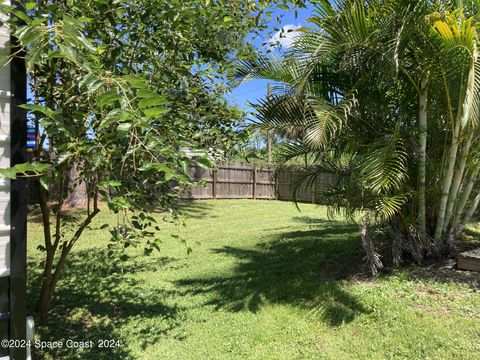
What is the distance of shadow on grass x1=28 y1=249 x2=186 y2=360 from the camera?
11.5 feet

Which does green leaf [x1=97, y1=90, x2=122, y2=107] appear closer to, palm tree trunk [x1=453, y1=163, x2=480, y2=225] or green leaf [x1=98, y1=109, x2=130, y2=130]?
green leaf [x1=98, y1=109, x2=130, y2=130]

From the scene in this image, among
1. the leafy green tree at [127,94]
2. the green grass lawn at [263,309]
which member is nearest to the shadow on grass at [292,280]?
the green grass lawn at [263,309]

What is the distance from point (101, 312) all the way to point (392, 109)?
14.4 ft

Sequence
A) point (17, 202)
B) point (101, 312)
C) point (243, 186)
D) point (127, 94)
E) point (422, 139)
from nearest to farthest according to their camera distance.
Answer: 1. point (127, 94)
2. point (17, 202)
3. point (101, 312)
4. point (422, 139)
5. point (243, 186)

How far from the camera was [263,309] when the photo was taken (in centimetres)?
426

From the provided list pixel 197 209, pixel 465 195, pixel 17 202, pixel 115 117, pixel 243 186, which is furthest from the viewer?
pixel 243 186

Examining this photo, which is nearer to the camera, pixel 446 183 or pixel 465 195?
pixel 446 183

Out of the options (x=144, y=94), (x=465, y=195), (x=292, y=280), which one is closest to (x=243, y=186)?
(x=292, y=280)

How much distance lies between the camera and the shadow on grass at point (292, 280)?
4.23 meters

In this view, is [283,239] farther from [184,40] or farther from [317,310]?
[184,40]

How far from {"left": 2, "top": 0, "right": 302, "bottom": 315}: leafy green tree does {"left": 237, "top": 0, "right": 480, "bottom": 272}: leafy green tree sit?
3.50ft

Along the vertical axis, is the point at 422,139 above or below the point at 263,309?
above

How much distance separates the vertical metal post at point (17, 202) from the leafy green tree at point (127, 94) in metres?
0.10

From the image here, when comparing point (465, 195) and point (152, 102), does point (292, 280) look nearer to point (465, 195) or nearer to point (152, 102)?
point (465, 195)
